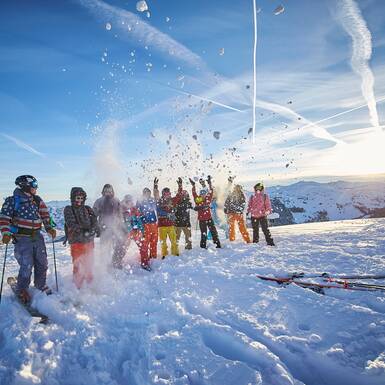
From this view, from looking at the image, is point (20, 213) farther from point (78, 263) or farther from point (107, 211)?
point (107, 211)

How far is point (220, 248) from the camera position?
11.6m

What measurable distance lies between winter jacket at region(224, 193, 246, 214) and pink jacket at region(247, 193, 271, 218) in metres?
0.94

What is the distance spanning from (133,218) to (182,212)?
235cm

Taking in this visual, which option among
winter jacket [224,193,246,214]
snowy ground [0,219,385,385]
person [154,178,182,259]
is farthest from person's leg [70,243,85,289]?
winter jacket [224,193,246,214]

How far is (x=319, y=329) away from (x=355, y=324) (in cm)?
55

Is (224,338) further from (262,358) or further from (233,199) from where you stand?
(233,199)

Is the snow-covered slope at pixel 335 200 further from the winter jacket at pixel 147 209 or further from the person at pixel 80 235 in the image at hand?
the person at pixel 80 235

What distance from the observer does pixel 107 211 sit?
876cm

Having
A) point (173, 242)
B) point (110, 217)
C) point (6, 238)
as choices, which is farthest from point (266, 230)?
point (6, 238)

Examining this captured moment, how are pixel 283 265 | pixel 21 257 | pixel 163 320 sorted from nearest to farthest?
pixel 163 320 < pixel 21 257 < pixel 283 265

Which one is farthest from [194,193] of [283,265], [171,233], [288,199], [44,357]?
[288,199]

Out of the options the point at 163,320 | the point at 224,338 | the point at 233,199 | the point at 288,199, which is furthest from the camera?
the point at 288,199

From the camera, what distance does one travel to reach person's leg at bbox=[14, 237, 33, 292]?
593 cm

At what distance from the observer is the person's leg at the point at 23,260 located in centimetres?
593
